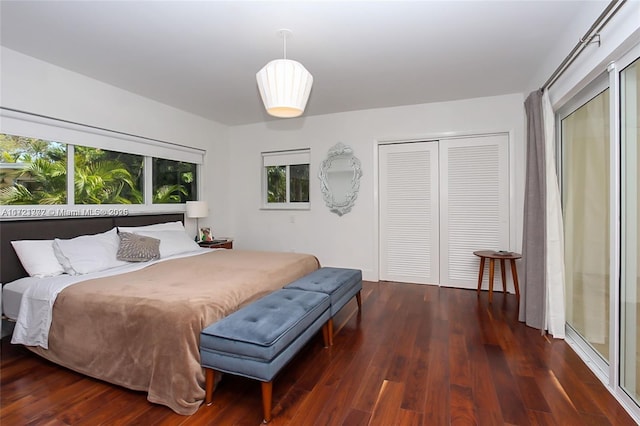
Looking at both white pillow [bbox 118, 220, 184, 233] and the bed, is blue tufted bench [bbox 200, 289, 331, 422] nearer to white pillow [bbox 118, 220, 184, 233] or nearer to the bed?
the bed

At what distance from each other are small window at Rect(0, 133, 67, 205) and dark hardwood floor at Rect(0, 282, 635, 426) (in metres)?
1.35

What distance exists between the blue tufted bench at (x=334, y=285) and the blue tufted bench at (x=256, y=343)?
543 millimetres

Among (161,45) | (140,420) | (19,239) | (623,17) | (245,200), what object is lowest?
(140,420)

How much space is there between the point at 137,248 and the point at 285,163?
273 cm

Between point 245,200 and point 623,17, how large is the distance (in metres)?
4.89

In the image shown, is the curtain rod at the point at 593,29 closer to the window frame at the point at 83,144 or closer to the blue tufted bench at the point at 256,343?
the blue tufted bench at the point at 256,343

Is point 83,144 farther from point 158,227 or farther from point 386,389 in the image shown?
point 386,389

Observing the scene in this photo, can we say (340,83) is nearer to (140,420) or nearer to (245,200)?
(245,200)

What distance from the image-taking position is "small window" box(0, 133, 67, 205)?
9.20 ft

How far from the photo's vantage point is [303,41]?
2637mm

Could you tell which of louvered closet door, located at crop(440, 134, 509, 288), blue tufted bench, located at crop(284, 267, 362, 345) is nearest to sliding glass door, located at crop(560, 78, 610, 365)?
louvered closet door, located at crop(440, 134, 509, 288)

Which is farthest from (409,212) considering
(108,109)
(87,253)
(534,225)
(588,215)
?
(108,109)

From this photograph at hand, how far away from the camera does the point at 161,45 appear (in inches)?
106

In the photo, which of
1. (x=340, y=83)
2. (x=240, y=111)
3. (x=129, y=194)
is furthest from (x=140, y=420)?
(x=240, y=111)
